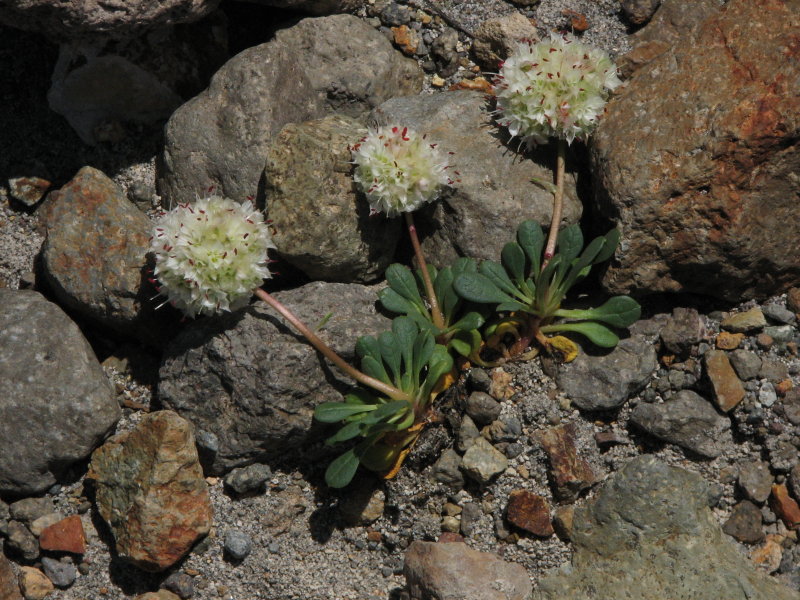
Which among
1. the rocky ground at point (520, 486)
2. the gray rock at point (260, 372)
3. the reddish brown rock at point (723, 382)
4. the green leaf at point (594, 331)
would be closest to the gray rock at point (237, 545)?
the rocky ground at point (520, 486)

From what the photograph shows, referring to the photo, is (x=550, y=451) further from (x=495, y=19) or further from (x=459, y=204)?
(x=495, y=19)

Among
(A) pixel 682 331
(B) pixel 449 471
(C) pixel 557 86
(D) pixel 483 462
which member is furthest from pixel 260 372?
(A) pixel 682 331

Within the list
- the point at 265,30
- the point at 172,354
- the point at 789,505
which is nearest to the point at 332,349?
the point at 172,354

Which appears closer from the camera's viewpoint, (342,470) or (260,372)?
(342,470)

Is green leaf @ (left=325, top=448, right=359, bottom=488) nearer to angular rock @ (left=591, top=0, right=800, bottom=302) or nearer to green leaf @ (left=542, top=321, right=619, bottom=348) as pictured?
green leaf @ (left=542, top=321, right=619, bottom=348)

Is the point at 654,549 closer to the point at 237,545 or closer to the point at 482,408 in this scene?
the point at 482,408

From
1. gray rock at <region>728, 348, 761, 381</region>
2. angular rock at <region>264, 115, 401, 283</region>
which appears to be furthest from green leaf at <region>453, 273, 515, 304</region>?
gray rock at <region>728, 348, 761, 381</region>

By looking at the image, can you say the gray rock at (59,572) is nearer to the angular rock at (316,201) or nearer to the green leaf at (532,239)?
the angular rock at (316,201)
